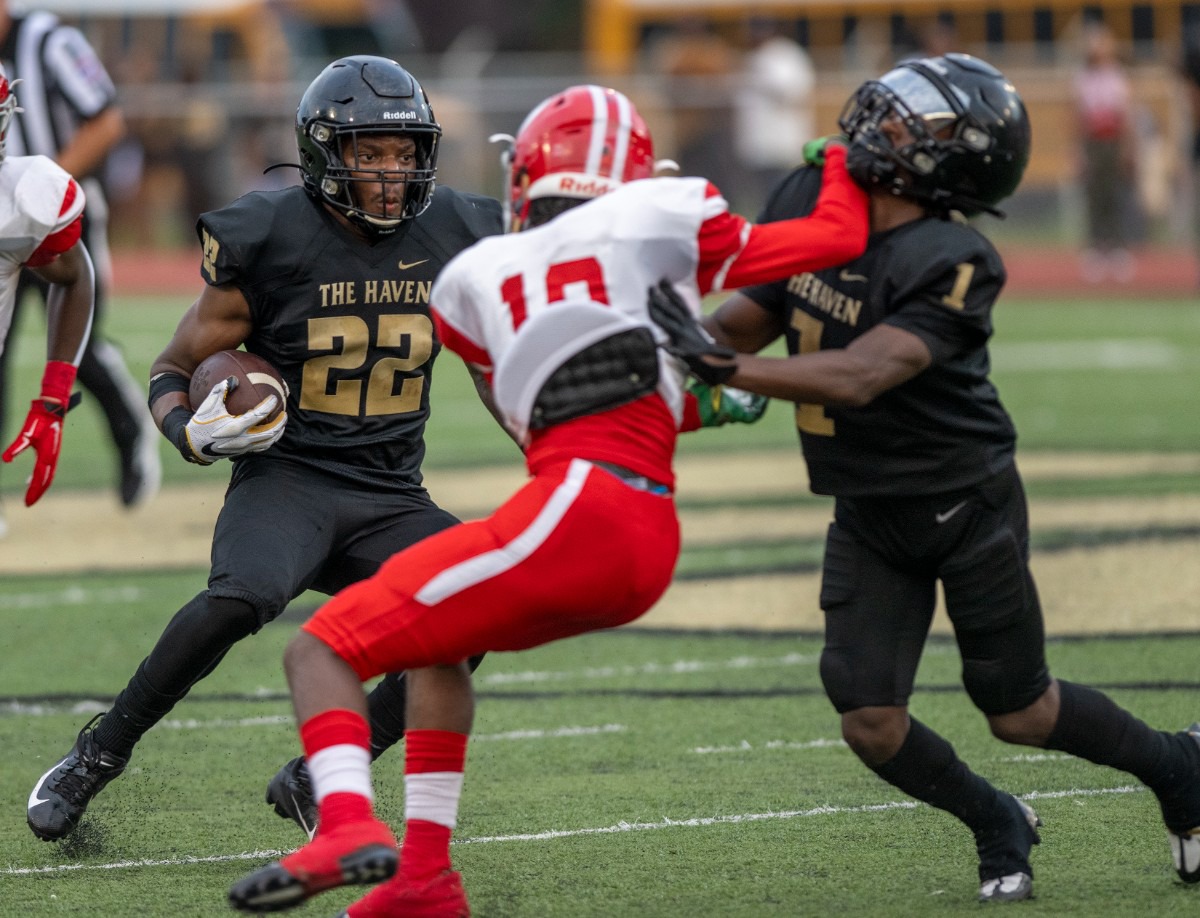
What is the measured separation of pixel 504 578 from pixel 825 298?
104 cm

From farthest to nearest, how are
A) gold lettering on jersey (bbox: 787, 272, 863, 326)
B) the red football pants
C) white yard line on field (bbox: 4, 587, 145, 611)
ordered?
white yard line on field (bbox: 4, 587, 145, 611) < gold lettering on jersey (bbox: 787, 272, 863, 326) < the red football pants

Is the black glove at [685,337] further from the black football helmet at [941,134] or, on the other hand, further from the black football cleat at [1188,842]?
the black football cleat at [1188,842]

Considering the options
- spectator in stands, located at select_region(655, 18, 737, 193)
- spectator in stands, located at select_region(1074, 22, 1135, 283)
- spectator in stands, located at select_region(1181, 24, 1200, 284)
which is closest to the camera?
spectator in stands, located at select_region(1181, 24, 1200, 284)

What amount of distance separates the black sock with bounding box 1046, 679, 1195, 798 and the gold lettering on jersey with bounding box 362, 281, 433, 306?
69.0 inches

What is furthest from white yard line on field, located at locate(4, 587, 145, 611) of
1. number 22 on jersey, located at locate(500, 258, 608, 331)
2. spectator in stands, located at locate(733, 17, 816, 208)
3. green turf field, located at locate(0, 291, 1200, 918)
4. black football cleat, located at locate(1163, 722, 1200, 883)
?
spectator in stands, located at locate(733, 17, 816, 208)

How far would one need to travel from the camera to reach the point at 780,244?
4008 millimetres

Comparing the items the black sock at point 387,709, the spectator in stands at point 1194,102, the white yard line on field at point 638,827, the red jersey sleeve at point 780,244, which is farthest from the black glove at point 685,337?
the spectator in stands at point 1194,102

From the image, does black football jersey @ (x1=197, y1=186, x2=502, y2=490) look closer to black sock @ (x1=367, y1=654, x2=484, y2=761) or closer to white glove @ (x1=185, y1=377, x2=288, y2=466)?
white glove @ (x1=185, y1=377, x2=288, y2=466)

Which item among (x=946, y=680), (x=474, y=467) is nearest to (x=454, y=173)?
(x=474, y=467)

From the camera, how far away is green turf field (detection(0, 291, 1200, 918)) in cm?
438

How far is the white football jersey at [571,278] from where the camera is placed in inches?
151

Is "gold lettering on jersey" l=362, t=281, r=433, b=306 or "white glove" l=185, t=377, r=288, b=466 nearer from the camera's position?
"white glove" l=185, t=377, r=288, b=466

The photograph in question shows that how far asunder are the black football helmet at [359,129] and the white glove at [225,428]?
0.55 m

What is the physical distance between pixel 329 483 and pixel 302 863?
4.72ft
